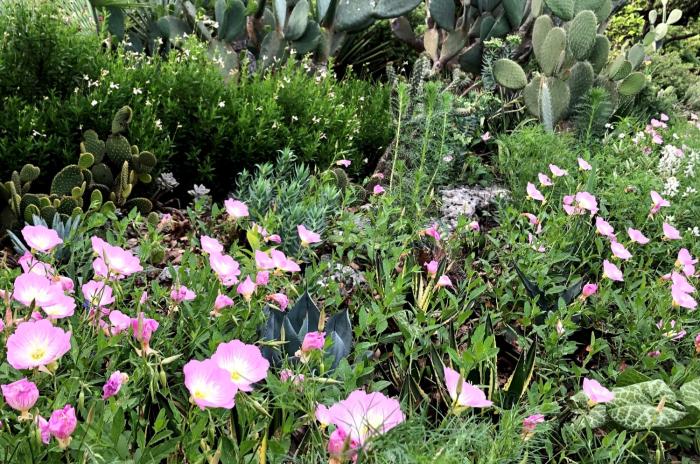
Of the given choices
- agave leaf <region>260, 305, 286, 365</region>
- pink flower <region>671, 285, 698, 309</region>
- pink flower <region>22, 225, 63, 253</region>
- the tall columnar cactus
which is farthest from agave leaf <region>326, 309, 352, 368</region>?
the tall columnar cactus

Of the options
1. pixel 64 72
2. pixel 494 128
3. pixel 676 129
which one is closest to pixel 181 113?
pixel 64 72

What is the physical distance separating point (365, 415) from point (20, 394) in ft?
1.71

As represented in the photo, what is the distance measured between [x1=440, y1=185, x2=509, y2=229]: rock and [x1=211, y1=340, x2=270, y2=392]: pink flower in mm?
1828

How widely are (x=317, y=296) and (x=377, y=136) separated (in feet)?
7.47

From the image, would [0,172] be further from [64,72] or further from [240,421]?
[240,421]

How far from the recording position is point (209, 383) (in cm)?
105

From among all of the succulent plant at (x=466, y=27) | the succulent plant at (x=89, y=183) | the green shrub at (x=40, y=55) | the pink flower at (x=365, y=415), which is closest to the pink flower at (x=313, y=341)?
the pink flower at (x=365, y=415)

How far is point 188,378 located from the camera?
1029 millimetres

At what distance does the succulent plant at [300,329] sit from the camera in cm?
154

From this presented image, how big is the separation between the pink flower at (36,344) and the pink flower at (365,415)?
0.46 meters

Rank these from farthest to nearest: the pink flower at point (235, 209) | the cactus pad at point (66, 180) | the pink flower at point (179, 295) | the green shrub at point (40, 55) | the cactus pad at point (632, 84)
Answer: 1. the cactus pad at point (632, 84)
2. the green shrub at point (40, 55)
3. the cactus pad at point (66, 180)
4. the pink flower at point (235, 209)
5. the pink flower at point (179, 295)

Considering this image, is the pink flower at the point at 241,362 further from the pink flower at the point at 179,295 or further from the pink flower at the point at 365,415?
the pink flower at the point at 179,295

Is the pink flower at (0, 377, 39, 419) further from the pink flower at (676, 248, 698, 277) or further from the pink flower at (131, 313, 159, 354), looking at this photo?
the pink flower at (676, 248, 698, 277)

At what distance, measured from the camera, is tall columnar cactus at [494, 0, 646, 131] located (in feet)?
14.3
